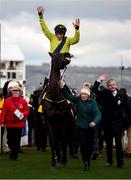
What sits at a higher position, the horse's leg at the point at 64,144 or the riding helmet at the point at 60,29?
the riding helmet at the point at 60,29

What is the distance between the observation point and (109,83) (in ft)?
59.0

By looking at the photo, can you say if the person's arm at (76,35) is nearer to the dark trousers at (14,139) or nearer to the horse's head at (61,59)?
the horse's head at (61,59)

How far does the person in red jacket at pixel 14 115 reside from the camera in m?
20.2

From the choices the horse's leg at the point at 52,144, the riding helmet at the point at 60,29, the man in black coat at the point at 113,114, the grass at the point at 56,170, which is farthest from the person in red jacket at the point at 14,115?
the man in black coat at the point at 113,114

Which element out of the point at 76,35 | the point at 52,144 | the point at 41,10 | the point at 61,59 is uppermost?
the point at 41,10

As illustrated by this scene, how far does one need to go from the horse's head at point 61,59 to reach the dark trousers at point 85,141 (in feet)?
5.16

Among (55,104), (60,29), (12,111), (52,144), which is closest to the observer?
(52,144)

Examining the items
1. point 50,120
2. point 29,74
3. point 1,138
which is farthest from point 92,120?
point 29,74

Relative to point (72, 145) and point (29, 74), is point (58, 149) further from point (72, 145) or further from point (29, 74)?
point (29, 74)

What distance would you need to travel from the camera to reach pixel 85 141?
686 inches

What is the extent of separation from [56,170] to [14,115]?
3387 mm

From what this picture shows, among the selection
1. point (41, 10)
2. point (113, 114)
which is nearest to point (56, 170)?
point (113, 114)

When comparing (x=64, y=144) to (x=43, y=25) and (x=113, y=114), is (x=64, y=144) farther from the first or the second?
(x=43, y=25)

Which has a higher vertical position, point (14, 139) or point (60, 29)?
point (60, 29)
